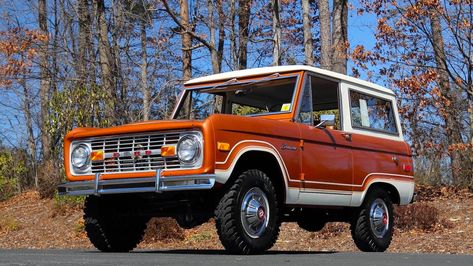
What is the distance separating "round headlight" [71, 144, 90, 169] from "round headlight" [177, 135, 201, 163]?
1309 millimetres

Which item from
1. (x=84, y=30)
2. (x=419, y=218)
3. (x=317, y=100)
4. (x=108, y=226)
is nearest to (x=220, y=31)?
(x=84, y=30)

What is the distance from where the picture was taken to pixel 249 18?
2506 centimetres

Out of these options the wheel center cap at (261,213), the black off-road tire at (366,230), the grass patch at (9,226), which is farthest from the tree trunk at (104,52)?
the wheel center cap at (261,213)

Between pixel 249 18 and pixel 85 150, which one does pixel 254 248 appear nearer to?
pixel 85 150

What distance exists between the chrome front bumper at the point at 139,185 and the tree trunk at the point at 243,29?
16.1m

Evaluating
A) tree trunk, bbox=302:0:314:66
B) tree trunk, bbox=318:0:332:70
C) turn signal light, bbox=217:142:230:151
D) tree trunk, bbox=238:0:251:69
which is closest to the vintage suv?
turn signal light, bbox=217:142:230:151

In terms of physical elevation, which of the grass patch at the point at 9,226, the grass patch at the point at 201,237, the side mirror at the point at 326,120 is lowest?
the grass patch at the point at 201,237

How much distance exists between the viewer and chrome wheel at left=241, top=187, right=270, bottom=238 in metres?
7.44

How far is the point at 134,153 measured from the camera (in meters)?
7.67

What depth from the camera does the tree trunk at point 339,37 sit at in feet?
59.6

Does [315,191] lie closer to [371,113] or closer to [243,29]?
[371,113]

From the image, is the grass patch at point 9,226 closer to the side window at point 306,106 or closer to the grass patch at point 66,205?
the grass patch at point 66,205

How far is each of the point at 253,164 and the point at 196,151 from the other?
0.88 metres

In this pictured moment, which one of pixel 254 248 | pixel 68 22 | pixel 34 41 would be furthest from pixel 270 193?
pixel 68 22
